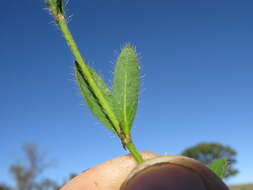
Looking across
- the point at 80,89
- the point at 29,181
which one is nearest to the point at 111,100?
the point at 80,89

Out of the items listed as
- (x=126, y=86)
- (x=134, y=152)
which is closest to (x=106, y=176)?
(x=134, y=152)

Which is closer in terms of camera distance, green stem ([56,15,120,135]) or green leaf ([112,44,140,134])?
green stem ([56,15,120,135])

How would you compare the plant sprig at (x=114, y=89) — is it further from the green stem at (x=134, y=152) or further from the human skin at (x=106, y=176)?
the human skin at (x=106, y=176)

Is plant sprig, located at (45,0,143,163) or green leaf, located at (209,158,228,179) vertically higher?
plant sprig, located at (45,0,143,163)

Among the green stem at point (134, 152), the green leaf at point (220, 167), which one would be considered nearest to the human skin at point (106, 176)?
the green stem at point (134, 152)

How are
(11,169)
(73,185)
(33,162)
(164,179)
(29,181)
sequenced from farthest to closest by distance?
(11,169) → (29,181) → (33,162) → (73,185) → (164,179)

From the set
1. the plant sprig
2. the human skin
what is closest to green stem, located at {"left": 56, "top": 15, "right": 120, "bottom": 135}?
the plant sprig

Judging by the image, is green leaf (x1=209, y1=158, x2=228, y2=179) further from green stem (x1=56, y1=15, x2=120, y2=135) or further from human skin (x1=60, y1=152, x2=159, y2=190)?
green stem (x1=56, y1=15, x2=120, y2=135)

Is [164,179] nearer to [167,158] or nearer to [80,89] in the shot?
[167,158]
